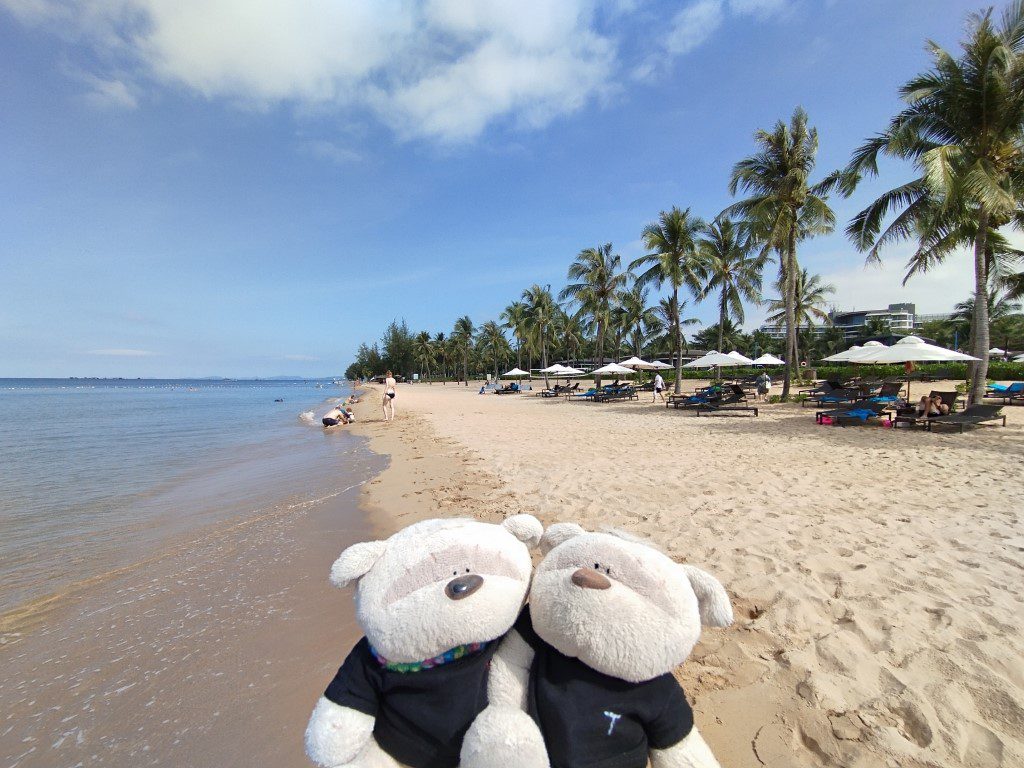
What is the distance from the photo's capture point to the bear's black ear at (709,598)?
1.52 metres

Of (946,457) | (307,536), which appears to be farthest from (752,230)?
(307,536)

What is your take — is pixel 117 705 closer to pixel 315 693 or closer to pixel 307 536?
pixel 315 693

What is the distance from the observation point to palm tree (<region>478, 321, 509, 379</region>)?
7119cm

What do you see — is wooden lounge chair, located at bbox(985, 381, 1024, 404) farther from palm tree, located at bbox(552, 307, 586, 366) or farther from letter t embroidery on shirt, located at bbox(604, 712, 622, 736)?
palm tree, located at bbox(552, 307, 586, 366)

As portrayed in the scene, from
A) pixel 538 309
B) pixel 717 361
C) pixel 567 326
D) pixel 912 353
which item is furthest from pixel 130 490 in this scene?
pixel 567 326

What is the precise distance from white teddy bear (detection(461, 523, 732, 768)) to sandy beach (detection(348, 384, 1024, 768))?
3.34 feet

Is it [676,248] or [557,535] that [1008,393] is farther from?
[557,535]

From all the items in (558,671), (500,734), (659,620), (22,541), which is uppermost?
(659,620)

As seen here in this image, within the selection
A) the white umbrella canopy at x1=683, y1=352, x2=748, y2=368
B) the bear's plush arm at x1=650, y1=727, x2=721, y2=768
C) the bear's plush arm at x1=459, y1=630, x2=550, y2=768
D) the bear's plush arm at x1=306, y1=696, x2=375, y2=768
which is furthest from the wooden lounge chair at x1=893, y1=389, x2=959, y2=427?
the bear's plush arm at x1=306, y1=696, x2=375, y2=768

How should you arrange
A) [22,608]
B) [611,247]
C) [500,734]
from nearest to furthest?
[500,734]
[22,608]
[611,247]

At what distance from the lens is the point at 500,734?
134cm

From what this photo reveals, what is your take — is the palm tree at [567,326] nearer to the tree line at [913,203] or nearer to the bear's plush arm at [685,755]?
the tree line at [913,203]

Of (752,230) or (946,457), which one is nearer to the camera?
(946,457)

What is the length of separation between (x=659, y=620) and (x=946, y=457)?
9325 millimetres
